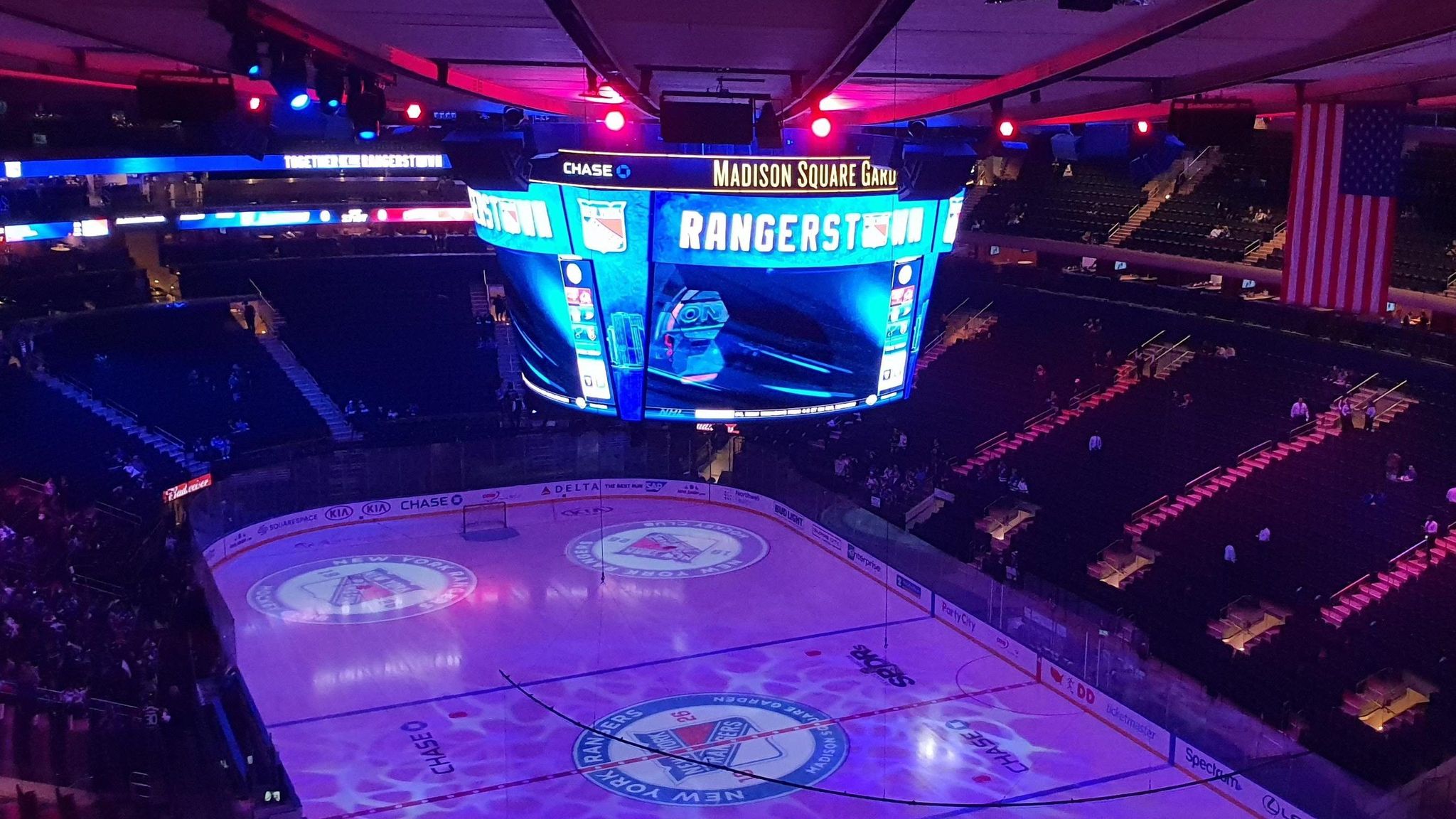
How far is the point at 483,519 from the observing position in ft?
91.2

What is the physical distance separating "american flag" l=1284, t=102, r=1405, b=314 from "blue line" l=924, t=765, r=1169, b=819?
6.37 m

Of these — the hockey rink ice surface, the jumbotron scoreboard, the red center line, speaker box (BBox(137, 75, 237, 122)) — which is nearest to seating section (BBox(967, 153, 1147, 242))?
the hockey rink ice surface

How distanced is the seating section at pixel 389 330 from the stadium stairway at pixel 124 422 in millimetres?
4922

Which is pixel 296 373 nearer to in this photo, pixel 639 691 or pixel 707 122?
pixel 639 691

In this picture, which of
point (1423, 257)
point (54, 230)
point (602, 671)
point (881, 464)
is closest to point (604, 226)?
point (602, 671)

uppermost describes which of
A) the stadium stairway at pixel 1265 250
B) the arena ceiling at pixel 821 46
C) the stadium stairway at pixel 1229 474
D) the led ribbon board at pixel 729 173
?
the arena ceiling at pixel 821 46

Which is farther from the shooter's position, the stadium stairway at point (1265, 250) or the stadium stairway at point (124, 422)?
the stadium stairway at point (124, 422)

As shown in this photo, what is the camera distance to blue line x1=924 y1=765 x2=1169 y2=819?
46.5 ft

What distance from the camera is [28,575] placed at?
18562mm

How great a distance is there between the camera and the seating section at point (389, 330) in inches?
1257

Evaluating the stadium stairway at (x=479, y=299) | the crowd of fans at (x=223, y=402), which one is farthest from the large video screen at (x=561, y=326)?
the stadium stairway at (x=479, y=299)

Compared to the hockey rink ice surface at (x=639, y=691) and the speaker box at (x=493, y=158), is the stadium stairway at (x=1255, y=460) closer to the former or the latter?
the hockey rink ice surface at (x=639, y=691)

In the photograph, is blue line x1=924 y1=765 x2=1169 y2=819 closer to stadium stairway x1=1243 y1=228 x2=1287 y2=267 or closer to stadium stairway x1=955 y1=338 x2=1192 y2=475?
stadium stairway x1=955 y1=338 x2=1192 y2=475

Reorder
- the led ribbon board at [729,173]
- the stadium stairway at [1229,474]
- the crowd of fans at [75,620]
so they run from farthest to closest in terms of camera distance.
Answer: the stadium stairway at [1229,474]
the led ribbon board at [729,173]
the crowd of fans at [75,620]
